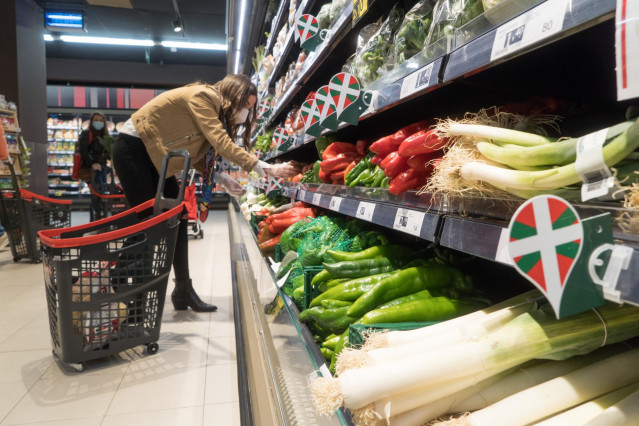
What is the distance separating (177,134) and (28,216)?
2.80 metres

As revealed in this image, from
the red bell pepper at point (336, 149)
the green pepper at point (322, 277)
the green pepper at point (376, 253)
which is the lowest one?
the green pepper at point (322, 277)

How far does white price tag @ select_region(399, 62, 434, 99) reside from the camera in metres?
1.06

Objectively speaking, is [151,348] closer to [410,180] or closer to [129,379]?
[129,379]

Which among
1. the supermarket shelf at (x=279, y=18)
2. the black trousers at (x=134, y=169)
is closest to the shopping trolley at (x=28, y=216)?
the black trousers at (x=134, y=169)

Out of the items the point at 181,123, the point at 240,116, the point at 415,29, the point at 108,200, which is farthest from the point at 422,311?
the point at 108,200

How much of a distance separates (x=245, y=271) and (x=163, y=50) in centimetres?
1104

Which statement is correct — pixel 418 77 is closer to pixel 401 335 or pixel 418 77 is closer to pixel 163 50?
pixel 401 335

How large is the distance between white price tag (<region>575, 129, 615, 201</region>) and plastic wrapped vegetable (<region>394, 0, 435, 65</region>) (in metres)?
0.85

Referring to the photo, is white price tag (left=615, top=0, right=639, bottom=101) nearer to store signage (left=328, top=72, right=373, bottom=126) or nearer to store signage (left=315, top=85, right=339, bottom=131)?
store signage (left=328, top=72, right=373, bottom=126)

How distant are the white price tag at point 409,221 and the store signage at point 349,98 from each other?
45 centimetres

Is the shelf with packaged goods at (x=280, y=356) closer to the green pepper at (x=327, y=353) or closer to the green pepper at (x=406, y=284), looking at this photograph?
the green pepper at (x=327, y=353)

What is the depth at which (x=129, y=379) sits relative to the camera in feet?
6.92

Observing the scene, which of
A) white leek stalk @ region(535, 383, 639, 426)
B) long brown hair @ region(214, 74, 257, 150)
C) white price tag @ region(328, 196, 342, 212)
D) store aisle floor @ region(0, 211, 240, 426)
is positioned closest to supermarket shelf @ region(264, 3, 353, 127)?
long brown hair @ region(214, 74, 257, 150)

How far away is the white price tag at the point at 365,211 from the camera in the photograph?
136 centimetres
